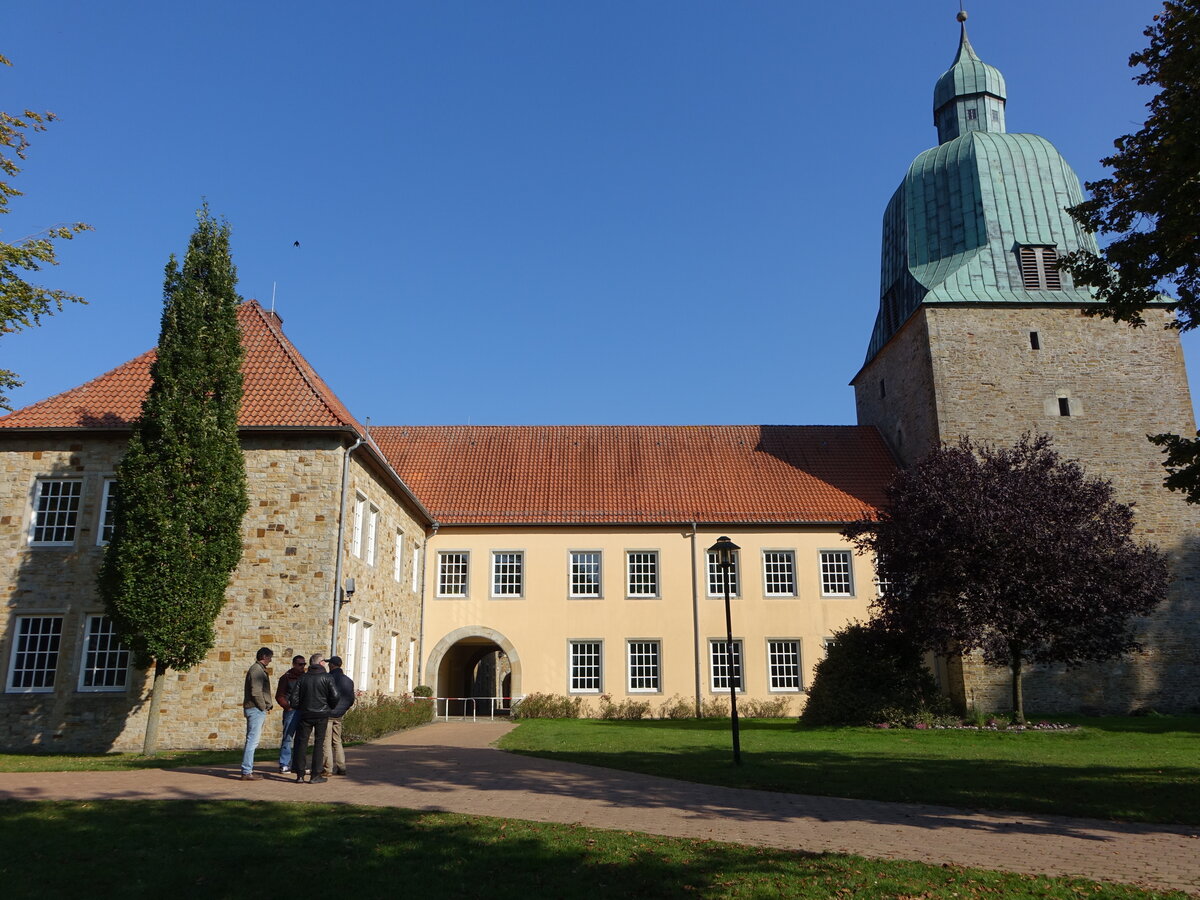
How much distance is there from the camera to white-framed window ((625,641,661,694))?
84.1 ft

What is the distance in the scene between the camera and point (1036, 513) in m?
20.0

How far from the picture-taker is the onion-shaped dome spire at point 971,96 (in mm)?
31344

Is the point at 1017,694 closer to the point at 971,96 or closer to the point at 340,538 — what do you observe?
the point at 340,538

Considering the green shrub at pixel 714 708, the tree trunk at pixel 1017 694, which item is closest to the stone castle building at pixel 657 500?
the green shrub at pixel 714 708

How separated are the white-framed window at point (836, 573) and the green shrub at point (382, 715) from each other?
39.1ft

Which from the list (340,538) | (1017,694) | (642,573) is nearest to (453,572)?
(642,573)

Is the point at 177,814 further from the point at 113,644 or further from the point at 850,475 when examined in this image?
the point at 850,475

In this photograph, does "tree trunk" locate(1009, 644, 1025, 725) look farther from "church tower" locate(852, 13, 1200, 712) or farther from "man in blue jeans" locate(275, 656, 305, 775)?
"man in blue jeans" locate(275, 656, 305, 775)

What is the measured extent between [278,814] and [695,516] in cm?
1939

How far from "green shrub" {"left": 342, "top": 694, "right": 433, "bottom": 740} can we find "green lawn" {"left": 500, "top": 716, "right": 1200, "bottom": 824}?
262 cm

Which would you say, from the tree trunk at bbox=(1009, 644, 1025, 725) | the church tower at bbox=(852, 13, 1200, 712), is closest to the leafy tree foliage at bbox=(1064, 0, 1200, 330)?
the tree trunk at bbox=(1009, 644, 1025, 725)

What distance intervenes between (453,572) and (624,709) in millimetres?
6392

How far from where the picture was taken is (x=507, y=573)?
2648 centimetres

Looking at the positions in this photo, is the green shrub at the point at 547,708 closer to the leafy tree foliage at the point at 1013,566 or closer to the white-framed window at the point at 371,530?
the white-framed window at the point at 371,530
